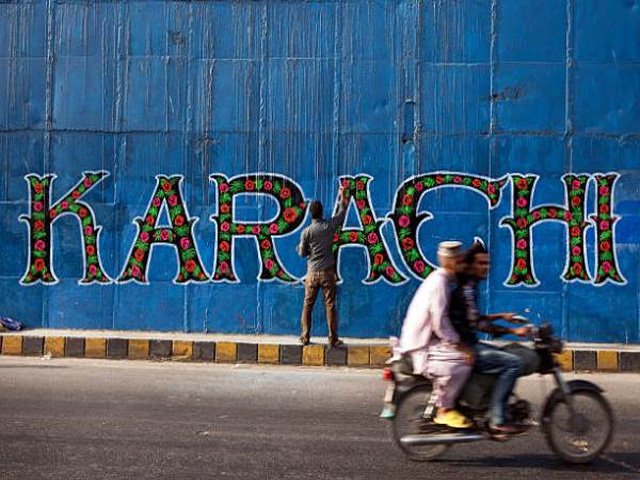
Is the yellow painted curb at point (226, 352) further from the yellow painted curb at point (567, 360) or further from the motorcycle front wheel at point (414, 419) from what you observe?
the motorcycle front wheel at point (414, 419)

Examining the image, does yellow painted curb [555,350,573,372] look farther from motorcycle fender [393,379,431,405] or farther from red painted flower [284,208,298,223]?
motorcycle fender [393,379,431,405]

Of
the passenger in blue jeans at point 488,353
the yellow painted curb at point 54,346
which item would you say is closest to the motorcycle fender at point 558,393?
the passenger in blue jeans at point 488,353

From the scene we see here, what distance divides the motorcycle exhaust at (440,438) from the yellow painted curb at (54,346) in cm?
648

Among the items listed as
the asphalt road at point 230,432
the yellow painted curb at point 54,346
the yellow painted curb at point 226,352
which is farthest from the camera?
the yellow painted curb at point 54,346

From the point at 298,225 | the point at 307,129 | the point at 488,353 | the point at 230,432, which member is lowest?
the point at 230,432

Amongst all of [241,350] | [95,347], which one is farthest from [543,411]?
[95,347]

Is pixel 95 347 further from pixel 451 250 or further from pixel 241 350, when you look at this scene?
pixel 451 250

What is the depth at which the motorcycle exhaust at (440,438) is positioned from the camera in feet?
20.3

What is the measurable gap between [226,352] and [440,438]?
5622 millimetres

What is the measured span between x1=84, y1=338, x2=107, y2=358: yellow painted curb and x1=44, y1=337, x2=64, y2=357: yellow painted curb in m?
0.30

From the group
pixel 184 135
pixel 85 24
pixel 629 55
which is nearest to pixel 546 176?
pixel 629 55

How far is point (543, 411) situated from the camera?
629 centimetres

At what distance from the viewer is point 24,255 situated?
12734mm

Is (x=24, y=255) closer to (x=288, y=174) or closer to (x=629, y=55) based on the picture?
(x=288, y=174)
